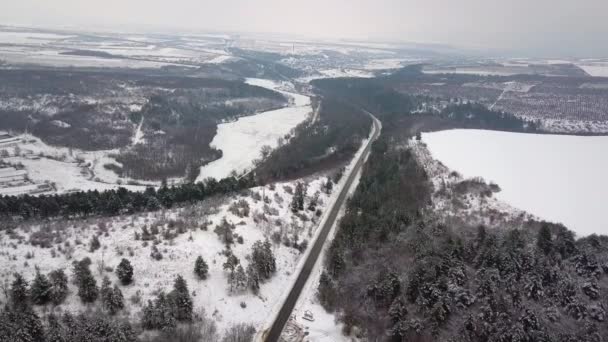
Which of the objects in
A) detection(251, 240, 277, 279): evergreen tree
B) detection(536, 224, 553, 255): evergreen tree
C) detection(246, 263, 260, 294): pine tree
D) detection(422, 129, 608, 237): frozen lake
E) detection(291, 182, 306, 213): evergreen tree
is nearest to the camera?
detection(246, 263, 260, 294): pine tree

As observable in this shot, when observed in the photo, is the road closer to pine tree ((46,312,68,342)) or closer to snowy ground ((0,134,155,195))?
pine tree ((46,312,68,342))

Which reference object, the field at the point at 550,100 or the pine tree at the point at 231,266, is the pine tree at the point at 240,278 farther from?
the field at the point at 550,100

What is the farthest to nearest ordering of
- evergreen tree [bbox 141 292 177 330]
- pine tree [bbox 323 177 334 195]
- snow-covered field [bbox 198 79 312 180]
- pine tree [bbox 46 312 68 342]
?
snow-covered field [bbox 198 79 312 180] < pine tree [bbox 323 177 334 195] < evergreen tree [bbox 141 292 177 330] < pine tree [bbox 46 312 68 342]

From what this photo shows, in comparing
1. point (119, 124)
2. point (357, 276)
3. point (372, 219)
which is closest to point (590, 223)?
point (372, 219)

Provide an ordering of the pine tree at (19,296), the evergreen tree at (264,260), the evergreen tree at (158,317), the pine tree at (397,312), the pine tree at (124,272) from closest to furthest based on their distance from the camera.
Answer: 1. the pine tree at (19,296)
2. the evergreen tree at (158,317)
3. the pine tree at (397,312)
4. the pine tree at (124,272)
5. the evergreen tree at (264,260)

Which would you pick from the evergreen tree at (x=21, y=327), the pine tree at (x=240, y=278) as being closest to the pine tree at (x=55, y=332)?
Result: the evergreen tree at (x=21, y=327)

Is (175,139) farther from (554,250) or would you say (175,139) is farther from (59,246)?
(554,250)

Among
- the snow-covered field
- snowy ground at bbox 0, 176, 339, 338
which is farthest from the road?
the snow-covered field
